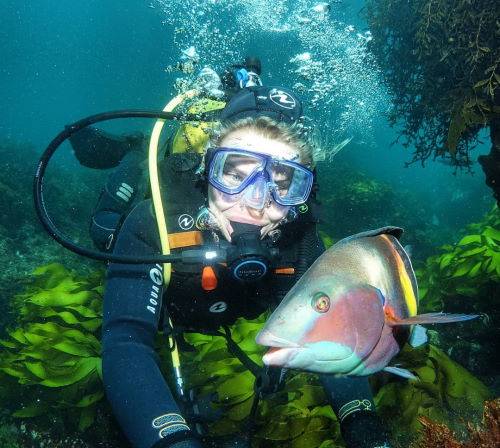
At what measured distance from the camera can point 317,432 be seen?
2.58 meters

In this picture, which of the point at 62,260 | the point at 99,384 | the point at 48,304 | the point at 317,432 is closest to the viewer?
the point at 317,432

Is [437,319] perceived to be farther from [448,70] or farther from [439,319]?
[448,70]

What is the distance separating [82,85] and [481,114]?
121 metres

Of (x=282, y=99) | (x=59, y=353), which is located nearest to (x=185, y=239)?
(x=282, y=99)

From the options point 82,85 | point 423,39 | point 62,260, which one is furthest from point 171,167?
point 82,85

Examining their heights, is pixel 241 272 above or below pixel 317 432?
above

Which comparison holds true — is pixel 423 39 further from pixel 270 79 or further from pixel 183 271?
pixel 270 79

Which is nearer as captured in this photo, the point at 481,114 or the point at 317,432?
the point at 317,432

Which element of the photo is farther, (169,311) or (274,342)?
(169,311)

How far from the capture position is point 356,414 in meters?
2.00

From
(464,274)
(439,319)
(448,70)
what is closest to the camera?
(439,319)

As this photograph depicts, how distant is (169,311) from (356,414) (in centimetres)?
148

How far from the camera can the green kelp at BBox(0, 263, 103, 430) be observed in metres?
3.12

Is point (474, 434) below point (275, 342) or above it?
below
